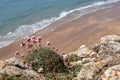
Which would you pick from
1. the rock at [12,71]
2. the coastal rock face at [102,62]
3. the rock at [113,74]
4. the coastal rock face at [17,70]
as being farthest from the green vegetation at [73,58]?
the rock at [113,74]

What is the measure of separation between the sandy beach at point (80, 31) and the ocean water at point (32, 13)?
6.37ft

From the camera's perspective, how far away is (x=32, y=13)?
123 ft

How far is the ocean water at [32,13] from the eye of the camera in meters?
32.1

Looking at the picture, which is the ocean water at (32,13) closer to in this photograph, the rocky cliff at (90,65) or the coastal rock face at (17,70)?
the rocky cliff at (90,65)

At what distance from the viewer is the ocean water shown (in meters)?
32.1

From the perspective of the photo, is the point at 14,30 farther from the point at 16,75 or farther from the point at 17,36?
the point at 16,75

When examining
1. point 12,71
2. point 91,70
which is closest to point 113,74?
point 91,70

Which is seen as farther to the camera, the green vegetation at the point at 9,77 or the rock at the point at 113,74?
the green vegetation at the point at 9,77

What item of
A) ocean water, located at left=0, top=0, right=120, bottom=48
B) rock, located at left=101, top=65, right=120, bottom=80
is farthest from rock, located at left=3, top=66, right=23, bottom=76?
ocean water, located at left=0, top=0, right=120, bottom=48

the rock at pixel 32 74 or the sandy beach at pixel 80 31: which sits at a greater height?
the rock at pixel 32 74

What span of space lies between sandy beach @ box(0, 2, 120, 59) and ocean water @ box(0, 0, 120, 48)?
6.37 feet

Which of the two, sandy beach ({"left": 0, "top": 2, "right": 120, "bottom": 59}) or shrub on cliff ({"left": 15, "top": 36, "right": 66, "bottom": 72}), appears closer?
shrub on cliff ({"left": 15, "top": 36, "right": 66, "bottom": 72})

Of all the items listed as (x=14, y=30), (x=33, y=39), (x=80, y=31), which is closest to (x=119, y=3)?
(x=80, y=31)

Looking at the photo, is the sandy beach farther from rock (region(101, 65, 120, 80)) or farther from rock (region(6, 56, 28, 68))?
rock (region(101, 65, 120, 80))
